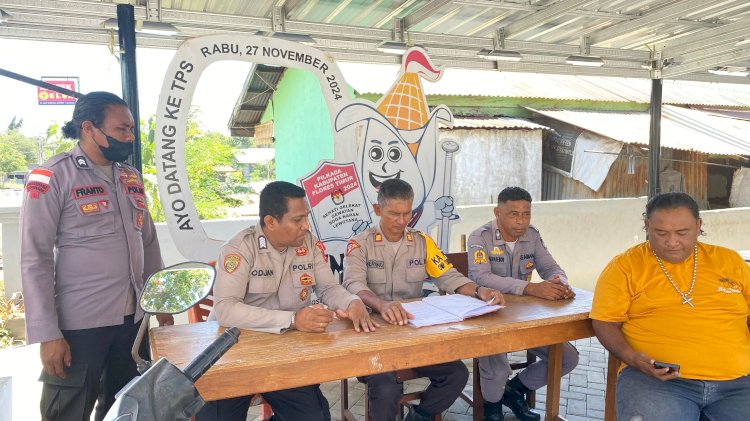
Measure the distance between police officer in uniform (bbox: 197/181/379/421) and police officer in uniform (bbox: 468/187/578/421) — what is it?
1.06 m

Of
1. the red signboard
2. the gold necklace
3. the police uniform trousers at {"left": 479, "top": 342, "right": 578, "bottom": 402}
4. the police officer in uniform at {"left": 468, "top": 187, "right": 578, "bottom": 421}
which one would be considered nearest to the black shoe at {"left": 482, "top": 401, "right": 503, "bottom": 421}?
the police officer in uniform at {"left": 468, "top": 187, "right": 578, "bottom": 421}

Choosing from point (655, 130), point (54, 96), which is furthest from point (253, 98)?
point (655, 130)

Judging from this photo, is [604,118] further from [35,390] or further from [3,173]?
[3,173]

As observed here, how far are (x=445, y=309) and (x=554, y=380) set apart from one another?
931 mm

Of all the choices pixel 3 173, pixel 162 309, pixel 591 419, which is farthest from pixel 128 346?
pixel 3 173

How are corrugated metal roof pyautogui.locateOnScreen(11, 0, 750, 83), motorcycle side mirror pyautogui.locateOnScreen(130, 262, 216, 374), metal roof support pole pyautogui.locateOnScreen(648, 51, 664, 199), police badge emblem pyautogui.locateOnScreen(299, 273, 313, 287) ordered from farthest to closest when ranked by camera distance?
metal roof support pole pyautogui.locateOnScreen(648, 51, 664, 199) → corrugated metal roof pyautogui.locateOnScreen(11, 0, 750, 83) → police badge emblem pyautogui.locateOnScreen(299, 273, 313, 287) → motorcycle side mirror pyautogui.locateOnScreen(130, 262, 216, 374)

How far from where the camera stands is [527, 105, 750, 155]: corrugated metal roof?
30.4 ft

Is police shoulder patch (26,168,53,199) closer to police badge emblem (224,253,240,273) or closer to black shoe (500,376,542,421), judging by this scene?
police badge emblem (224,253,240,273)

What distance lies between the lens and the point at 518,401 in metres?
3.46

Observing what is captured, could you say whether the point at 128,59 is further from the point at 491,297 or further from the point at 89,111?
the point at 491,297

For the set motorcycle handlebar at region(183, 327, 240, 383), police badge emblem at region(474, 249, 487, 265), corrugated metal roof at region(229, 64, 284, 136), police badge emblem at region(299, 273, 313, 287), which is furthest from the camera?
corrugated metal roof at region(229, 64, 284, 136)

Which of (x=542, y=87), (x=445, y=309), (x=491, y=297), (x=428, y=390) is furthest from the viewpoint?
(x=542, y=87)

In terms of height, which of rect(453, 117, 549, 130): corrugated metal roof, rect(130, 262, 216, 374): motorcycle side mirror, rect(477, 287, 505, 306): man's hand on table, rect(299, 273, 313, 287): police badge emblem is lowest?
rect(477, 287, 505, 306): man's hand on table

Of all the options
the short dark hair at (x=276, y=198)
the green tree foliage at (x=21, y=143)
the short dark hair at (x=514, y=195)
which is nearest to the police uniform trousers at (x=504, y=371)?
the short dark hair at (x=514, y=195)
